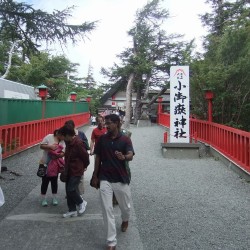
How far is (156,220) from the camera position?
4602 mm

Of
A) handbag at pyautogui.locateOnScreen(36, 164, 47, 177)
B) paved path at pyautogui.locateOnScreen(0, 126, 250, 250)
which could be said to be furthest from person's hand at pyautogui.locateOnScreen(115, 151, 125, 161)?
handbag at pyautogui.locateOnScreen(36, 164, 47, 177)

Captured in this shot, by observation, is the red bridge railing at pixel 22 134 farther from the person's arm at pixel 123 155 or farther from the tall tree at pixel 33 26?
the person's arm at pixel 123 155

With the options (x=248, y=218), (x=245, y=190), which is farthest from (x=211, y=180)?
(x=248, y=218)

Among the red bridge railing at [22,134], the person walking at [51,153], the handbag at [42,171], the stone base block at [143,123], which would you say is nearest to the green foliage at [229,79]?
the red bridge railing at [22,134]

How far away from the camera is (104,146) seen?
3.77 meters

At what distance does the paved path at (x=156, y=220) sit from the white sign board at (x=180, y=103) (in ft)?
12.2

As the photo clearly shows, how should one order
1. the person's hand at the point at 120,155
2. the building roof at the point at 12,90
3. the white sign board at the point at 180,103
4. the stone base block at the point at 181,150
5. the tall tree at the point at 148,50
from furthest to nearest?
1. the tall tree at the point at 148,50
2. the building roof at the point at 12,90
3. the white sign board at the point at 180,103
4. the stone base block at the point at 181,150
5. the person's hand at the point at 120,155

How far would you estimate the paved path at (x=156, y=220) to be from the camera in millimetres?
3781

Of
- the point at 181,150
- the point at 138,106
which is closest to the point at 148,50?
the point at 138,106

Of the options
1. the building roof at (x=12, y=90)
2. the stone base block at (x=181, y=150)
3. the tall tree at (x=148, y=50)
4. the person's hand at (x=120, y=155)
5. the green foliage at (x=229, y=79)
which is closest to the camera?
the person's hand at (x=120, y=155)

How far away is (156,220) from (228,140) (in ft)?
17.4

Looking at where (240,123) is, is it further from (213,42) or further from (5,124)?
(5,124)

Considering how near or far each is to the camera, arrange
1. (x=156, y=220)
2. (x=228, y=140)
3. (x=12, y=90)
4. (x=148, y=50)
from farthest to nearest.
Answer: (x=148, y=50) < (x=12, y=90) < (x=228, y=140) < (x=156, y=220)

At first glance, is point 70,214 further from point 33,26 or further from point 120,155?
point 33,26
